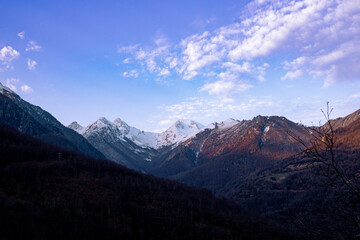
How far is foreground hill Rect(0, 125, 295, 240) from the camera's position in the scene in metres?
106

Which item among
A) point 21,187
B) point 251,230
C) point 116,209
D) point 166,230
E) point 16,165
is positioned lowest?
point 251,230

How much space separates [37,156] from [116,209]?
89921mm

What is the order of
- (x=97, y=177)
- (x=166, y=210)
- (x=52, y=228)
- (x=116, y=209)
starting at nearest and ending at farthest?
1. (x=52, y=228)
2. (x=116, y=209)
3. (x=166, y=210)
4. (x=97, y=177)

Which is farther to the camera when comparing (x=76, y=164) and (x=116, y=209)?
(x=76, y=164)

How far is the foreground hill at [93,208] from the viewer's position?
106188 mm

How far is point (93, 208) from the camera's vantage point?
131m

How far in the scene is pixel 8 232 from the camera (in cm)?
9162

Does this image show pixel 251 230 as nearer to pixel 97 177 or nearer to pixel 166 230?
pixel 166 230

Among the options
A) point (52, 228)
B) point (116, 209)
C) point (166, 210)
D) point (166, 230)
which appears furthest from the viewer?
point (166, 210)

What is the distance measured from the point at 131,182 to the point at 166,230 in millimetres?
68761

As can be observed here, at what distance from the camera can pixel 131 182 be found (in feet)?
610

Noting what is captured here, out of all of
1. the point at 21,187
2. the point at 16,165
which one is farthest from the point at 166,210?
the point at 16,165

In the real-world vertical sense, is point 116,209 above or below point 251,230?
above

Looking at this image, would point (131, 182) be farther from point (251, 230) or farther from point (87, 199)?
point (251, 230)
